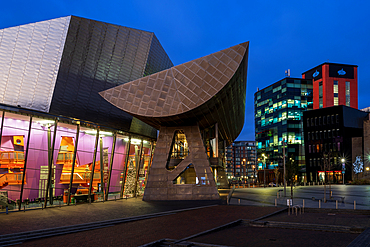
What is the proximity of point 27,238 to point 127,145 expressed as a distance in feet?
74.0

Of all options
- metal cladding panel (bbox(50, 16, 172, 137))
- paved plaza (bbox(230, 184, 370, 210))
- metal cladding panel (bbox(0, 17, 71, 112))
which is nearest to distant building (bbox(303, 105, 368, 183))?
paved plaza (bbox(230, 184, 370, 210))

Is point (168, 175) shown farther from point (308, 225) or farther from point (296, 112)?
point (296, 112)

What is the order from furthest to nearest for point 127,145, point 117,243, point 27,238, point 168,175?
point 127,145, point 168,175, point 27,238, point 117,243

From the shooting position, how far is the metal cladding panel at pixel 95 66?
3125 centimetres

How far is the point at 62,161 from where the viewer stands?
3494 cm

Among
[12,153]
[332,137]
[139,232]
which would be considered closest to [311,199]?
[139,232]

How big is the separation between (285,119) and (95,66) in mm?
98801

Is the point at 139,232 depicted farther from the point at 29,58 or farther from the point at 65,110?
the point at 29,58

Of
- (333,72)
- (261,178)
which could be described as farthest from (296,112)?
(261,178)

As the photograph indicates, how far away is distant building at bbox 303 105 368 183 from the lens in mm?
82062

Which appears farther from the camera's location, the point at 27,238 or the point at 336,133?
the point at 336,133

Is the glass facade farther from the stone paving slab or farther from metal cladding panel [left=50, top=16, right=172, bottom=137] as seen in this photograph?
the stone paving slab

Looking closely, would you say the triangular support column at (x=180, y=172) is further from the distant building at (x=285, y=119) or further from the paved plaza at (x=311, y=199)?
the distant building at (x=285, y=119)

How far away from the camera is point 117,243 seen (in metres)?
12.5
